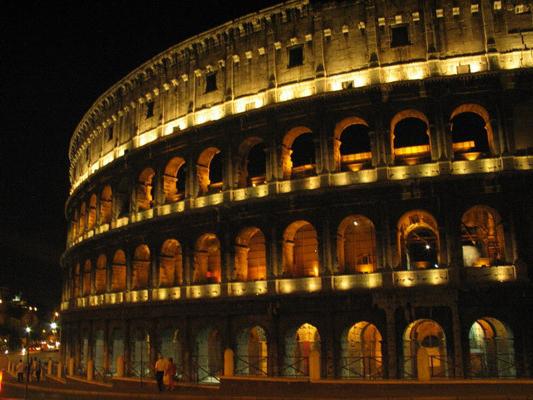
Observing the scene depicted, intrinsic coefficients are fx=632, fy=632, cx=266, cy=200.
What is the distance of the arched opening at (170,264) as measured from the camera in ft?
96.2

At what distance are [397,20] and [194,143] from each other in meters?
10.2

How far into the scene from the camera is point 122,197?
33031mm

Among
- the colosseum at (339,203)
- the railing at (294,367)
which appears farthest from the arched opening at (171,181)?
the railing at (294,367)

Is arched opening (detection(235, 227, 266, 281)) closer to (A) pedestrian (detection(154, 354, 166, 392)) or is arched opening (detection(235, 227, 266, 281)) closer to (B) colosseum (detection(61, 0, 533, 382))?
(B) colosseum (detection(61, 0, 533, 382))

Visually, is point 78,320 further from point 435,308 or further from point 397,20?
point 397,20

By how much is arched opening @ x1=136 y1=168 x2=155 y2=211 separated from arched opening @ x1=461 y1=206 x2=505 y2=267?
1481 cm

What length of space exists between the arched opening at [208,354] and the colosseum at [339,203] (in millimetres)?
86

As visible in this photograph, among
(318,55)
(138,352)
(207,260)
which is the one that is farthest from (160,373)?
(318,55)

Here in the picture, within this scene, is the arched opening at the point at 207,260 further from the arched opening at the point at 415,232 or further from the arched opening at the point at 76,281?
the arched opening at the point at 76,281

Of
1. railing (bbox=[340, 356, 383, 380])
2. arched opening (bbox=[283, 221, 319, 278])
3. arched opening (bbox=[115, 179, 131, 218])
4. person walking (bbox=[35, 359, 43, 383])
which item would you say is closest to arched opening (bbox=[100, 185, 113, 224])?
arched opening (bbox=[115, 179, 131, 218])

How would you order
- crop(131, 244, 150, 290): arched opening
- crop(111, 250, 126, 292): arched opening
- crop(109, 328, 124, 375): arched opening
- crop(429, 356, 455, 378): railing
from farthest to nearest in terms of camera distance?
crop(111, 250, 126, 292): arched opening, crop(109, 328, 124, 375): arched opening, crop(131, 244, 150, 290): arched opening, crop(429, 356, 455, 378): railing

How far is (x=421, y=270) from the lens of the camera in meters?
22.4

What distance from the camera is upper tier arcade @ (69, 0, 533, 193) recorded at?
2348cm

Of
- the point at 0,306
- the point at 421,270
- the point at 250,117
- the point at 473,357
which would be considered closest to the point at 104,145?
the point at 250,117
